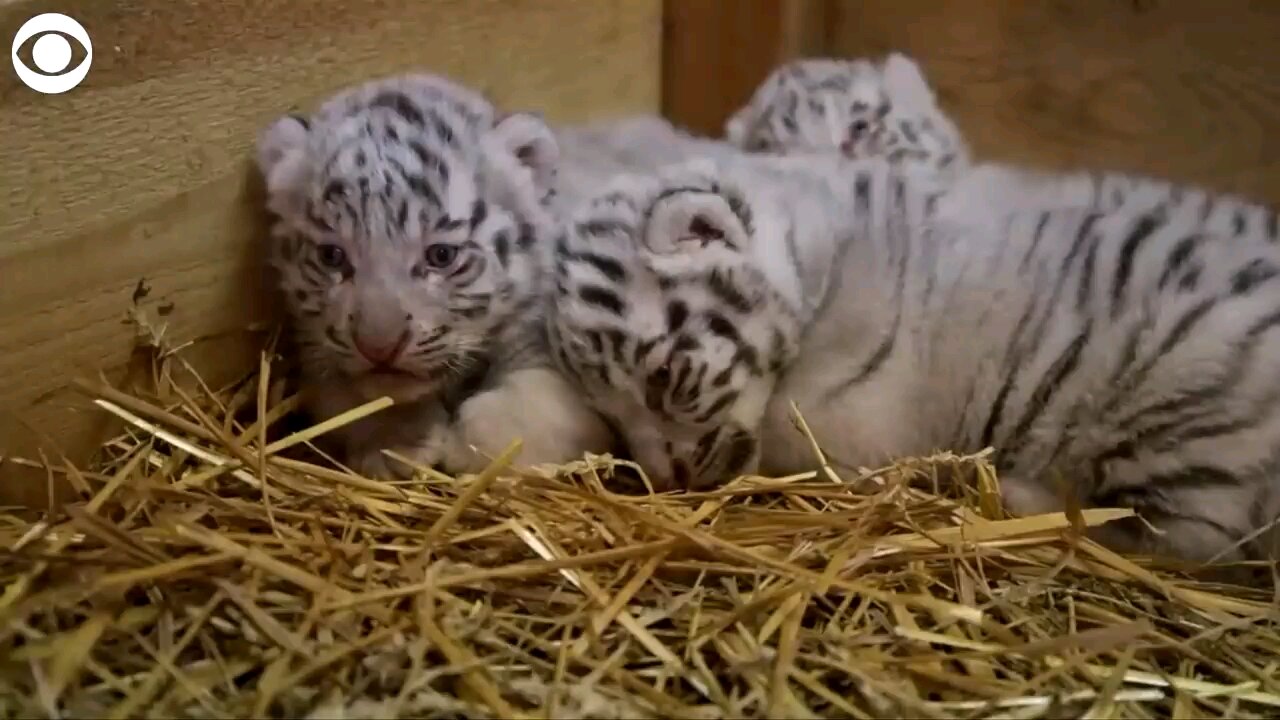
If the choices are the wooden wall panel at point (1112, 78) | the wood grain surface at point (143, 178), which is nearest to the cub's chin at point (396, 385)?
the wood grain surface at point (143, 178)

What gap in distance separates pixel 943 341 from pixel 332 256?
2.74 feet

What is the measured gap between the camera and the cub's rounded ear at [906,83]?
229 centimetres

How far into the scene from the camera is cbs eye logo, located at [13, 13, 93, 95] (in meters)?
1.55

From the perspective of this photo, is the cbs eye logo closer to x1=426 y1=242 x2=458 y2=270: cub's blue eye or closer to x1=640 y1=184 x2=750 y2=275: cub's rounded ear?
x1=426 y1=242 x2=458 y2=270: cub's blue eye

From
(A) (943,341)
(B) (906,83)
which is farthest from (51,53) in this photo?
(B) (906,83)

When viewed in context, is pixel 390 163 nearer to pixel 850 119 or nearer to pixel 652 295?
pixel 652 295

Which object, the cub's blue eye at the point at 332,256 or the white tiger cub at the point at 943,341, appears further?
the cub's blue eye at the point at 332,256

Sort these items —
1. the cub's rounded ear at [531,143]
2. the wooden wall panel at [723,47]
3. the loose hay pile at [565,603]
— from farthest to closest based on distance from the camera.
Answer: the wooden wall panel at [723,47]
the cub's rounded ear at [531,143]
the loose hay pile at [565,603]

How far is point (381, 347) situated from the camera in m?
1.69

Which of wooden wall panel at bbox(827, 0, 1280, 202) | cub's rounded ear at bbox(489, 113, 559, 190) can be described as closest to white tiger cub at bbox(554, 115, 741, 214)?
cub's rounded ear at bbox(489, 113, 559, 190)

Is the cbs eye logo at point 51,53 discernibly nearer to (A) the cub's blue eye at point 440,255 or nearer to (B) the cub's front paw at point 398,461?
(A) the cub's blue eye at point 440,255

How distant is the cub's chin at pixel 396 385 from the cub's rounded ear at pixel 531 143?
0.35 metres

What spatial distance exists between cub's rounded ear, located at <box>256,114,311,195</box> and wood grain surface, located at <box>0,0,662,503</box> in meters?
0.07

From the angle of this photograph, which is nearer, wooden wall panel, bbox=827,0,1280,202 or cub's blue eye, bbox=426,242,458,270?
cub's blue eye, bbox=426,242,458,270
